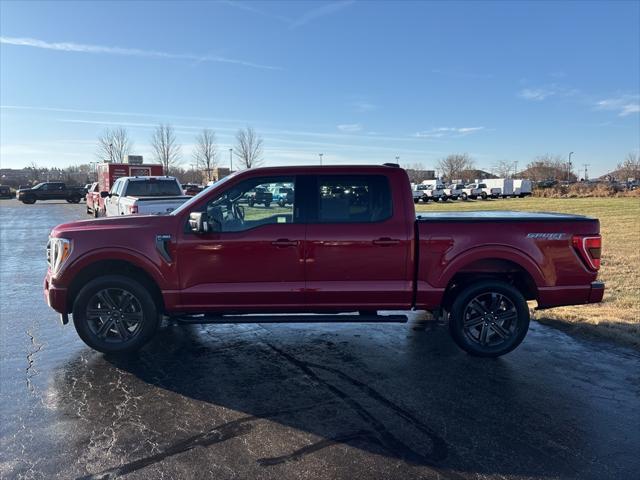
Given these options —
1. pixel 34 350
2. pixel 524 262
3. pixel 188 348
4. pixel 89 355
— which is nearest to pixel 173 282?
pixel 188 348

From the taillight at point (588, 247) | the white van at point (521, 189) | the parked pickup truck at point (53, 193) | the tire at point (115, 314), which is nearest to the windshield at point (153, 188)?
the tire at point (115, 314)

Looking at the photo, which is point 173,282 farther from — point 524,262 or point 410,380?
point 524,262

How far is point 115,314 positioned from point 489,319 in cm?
398

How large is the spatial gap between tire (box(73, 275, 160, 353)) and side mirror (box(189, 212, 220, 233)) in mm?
884

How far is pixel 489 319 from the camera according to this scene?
5.22m

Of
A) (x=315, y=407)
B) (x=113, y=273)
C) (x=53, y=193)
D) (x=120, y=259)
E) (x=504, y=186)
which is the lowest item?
(x=315, y=407)

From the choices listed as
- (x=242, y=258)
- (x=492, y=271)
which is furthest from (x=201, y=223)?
(x=492, y=271)

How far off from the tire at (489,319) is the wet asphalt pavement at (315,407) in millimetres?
176

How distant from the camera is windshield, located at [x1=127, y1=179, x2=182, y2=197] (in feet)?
46.7

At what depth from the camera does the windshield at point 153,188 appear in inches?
560

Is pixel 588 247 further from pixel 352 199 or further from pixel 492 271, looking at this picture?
pixel 352 199

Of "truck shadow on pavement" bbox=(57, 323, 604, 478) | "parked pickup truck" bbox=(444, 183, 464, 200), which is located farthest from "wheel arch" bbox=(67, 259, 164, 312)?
"parked pickup truck" bbox=(444, 183, 464, 200)

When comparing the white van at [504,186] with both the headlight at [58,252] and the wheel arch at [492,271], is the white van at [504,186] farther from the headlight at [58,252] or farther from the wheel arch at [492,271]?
the headlight at [58,252]

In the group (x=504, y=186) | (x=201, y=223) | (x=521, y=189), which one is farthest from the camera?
(x=521, y=189)
